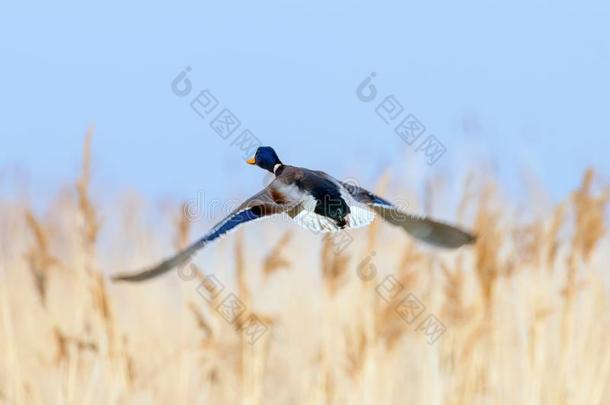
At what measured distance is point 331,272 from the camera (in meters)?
2.87

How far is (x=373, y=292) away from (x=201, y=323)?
0.52 m

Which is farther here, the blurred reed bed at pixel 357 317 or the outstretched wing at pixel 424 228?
the blurred reed bed at pixel 357 317

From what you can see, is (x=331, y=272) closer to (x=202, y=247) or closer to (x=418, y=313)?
(x=418, y=313)

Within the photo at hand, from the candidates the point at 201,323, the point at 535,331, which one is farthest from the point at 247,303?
the point at 535,331

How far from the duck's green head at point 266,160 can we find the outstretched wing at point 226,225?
49mm

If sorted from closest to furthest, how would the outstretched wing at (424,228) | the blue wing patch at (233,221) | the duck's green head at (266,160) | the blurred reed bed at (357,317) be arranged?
1. the blue wing patch at (233,221)
2. the outstretched wing at (424,228)
3. the duck's green head at (266,160)
4. the blurred reed bed at (357,317)

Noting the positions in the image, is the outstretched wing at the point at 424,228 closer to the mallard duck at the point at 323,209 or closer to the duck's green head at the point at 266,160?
the mallard duck at the point at 323,209

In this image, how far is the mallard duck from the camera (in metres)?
1.90

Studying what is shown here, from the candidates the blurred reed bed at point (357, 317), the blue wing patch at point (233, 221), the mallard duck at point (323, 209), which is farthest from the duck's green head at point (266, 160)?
the blurred reed bed at point (357, 317)

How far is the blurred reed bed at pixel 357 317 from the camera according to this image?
2775 mm

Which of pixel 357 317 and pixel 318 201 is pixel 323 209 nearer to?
pixel 318 201

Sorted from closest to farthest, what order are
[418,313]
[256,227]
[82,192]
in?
[82,192] < [418,313] < [256,227]

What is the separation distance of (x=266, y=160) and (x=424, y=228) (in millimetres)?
381

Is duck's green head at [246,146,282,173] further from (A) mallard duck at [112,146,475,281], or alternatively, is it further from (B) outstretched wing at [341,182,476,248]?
(B) outstretched wing at [341,182,476,248]
